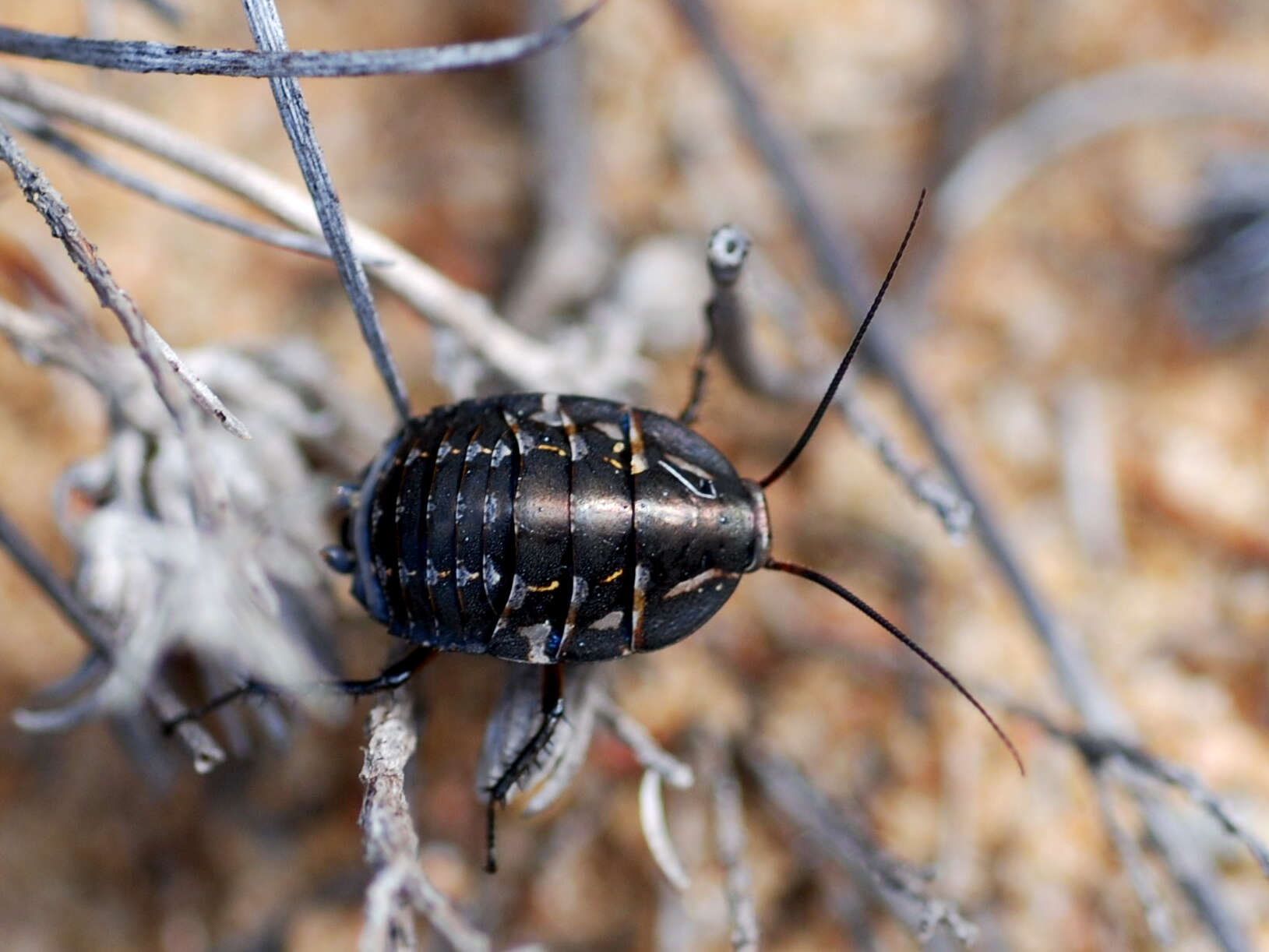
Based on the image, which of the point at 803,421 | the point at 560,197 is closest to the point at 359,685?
the point at 803,421

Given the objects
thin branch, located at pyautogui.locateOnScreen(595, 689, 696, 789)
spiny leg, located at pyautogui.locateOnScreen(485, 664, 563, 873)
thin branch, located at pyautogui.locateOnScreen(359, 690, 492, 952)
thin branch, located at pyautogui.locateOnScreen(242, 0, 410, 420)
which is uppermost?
thin branch, located at pyautogui.locateOnScreen(242, 0, 410, 420)

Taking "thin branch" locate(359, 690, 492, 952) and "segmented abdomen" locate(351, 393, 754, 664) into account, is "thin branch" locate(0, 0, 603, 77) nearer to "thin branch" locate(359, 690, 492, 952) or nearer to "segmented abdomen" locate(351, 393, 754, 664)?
"segmented abdomen" locate(351, 393, 754, 664)

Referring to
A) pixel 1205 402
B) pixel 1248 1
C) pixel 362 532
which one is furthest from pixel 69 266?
pixel 1248 1

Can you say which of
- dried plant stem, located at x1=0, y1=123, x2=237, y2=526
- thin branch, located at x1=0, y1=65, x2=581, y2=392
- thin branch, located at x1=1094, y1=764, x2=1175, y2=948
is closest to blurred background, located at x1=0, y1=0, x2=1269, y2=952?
thin branch, located at x1=1094, y1=764, x2=1175, y2=948

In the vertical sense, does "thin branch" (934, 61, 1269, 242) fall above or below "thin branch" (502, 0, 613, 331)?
below

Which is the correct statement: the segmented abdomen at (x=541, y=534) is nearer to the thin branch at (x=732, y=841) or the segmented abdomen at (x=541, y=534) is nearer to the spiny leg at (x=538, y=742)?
the spiny leg at (x=538, y=742)

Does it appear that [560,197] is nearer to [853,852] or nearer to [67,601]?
[67,601]

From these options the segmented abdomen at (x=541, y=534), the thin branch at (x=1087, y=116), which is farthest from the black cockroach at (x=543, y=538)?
the thin branch at (x=1087, y=116)

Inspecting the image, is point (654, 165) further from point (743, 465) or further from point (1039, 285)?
point (1039, 285)
